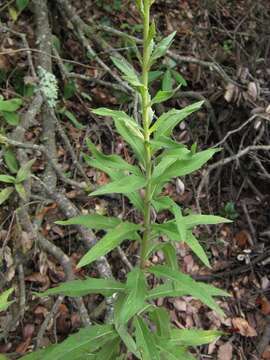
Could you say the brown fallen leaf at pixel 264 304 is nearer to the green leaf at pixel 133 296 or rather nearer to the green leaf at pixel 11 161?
the green leaf at pixel 133 296

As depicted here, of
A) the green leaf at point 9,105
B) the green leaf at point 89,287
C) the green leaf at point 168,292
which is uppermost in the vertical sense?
the green leaf at point 9,105

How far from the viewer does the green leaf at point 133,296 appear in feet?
6.07

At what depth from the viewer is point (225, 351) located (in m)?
3.32

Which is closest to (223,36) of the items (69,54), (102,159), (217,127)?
(217,127)

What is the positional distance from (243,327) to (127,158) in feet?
5.35

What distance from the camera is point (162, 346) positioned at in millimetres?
2141

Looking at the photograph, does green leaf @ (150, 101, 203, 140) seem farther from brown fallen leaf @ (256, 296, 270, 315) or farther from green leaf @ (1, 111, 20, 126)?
brown fallen leaf @ (256, 296, 270, 315)

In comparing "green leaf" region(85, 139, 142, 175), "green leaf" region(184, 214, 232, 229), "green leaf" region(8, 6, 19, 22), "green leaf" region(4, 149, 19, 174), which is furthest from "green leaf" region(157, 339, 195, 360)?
"green leaf" region(8, 6, 19, 22)

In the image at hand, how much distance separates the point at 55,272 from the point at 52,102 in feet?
4.23

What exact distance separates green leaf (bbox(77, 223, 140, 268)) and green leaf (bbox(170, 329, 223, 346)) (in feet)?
1.96

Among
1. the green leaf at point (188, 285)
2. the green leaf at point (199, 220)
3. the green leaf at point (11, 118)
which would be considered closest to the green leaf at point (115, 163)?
the green leaf at point (199, 220)

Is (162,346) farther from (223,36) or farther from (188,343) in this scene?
(223,36)

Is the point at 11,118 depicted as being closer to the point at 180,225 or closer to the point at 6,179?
the point at 6,179

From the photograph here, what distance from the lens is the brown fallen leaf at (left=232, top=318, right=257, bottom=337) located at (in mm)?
3434
